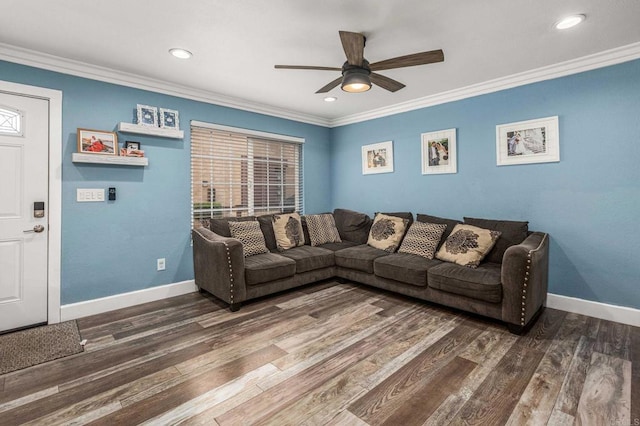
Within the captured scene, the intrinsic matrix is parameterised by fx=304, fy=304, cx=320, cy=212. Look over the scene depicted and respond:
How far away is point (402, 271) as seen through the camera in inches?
128

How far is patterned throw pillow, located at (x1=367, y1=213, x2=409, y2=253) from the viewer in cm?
390

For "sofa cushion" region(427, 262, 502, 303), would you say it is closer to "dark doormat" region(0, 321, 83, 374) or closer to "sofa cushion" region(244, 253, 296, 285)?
"sofa cushion" region(244, 253, 296, 285)

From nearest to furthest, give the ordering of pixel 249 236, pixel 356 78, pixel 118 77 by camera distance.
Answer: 1. pixel 356 78
2. pixel 118 77
3. pixel 249 236

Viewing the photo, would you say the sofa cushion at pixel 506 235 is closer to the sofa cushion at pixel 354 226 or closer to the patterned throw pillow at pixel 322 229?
the sofa cushion at pixel 354 226

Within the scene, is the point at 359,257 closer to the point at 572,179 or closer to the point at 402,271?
the point at 402,271

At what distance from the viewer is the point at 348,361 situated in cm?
216

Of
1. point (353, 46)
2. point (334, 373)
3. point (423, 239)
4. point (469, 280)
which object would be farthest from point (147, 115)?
point (469, 280)

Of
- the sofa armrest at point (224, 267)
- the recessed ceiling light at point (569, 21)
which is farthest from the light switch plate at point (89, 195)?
the recessed ceiling light at point (569, 21)

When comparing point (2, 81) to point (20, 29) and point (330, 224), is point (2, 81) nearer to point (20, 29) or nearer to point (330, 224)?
point (20, 29)

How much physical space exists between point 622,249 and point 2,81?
569 centimetres

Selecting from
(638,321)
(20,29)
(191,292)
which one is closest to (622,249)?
(638,321)

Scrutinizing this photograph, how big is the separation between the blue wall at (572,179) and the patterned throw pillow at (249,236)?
2319 millimetres

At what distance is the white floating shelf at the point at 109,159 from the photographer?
2.90 metres

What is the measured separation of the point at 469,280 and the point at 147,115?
3.70 m
